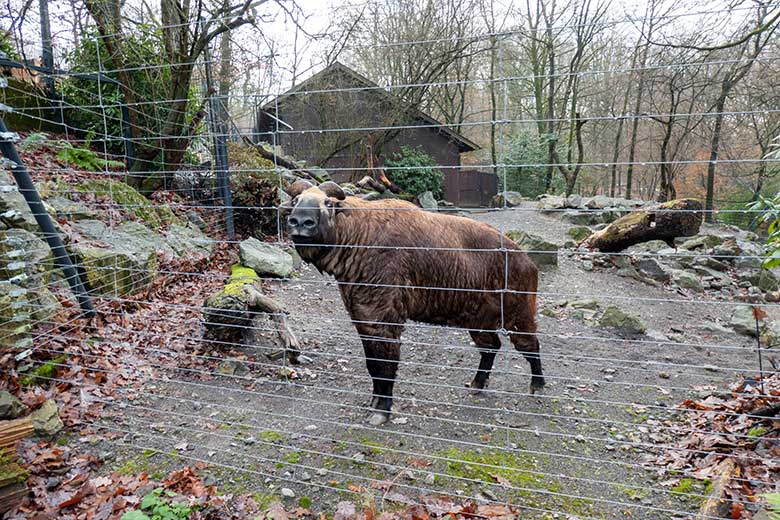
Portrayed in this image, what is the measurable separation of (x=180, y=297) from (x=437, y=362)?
3.48 meters

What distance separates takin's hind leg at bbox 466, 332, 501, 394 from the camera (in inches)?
175

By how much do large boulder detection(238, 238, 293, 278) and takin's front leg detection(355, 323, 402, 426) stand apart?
4050 mm

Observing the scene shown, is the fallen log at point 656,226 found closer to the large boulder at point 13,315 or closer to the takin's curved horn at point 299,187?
the takin's curved horn at point 299,187

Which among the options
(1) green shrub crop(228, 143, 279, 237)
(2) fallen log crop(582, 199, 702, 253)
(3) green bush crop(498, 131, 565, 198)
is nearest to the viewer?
(2) fallen log crop(582, 199, 702, 253)

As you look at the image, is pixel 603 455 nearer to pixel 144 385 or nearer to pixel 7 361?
pixel 144 385

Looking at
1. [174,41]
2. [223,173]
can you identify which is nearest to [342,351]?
[223,173]

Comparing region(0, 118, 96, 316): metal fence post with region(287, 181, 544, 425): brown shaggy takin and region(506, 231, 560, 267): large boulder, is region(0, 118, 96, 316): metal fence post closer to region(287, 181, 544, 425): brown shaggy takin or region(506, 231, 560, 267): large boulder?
region(287, 181, 544, 425): brown shaggy takin

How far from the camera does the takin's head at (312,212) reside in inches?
137

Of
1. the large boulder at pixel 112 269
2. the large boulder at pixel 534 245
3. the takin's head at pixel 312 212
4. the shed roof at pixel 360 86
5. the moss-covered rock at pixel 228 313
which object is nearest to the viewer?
the takin's head at pixel 312 212

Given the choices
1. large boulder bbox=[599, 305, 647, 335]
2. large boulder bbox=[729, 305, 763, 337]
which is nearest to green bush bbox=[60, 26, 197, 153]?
large boulder bbox=[599, 305, 647, 335]

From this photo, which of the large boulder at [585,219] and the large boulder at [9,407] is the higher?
the large boulder at [585,219]

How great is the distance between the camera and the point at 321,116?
17391mm

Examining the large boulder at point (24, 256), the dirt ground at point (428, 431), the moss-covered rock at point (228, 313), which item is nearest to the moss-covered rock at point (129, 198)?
the large boulder at point (24, 256)

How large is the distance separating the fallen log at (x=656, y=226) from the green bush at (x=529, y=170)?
12281mm
